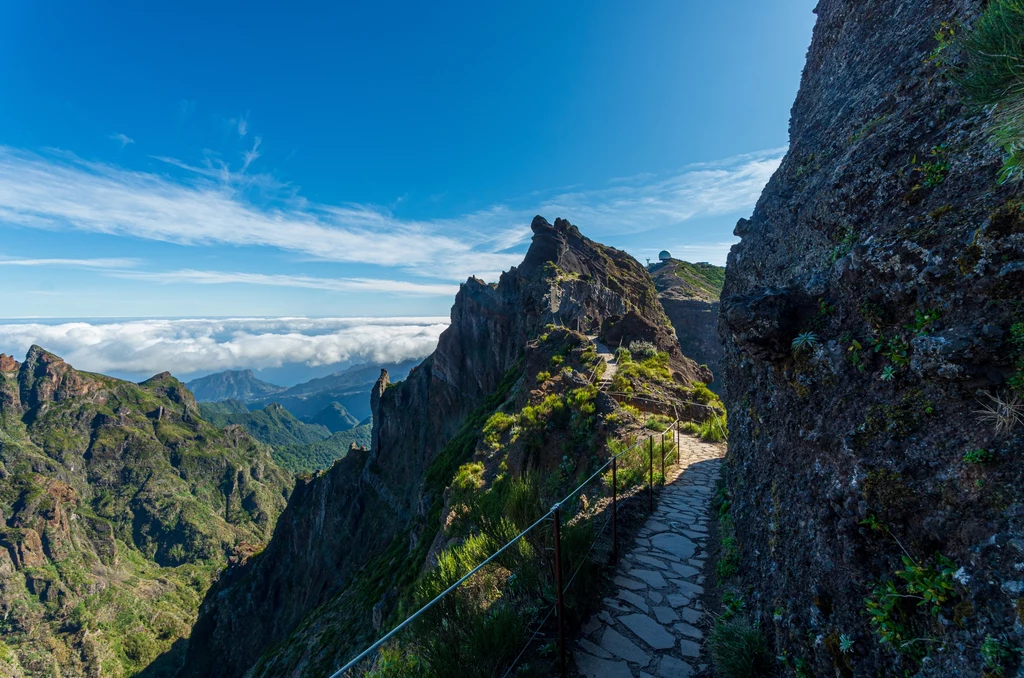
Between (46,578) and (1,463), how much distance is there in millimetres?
68747

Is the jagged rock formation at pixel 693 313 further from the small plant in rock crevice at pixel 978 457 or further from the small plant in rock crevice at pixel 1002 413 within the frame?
the small plant in rock crevice at pixel 978 457

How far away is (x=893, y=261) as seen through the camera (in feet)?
11.4

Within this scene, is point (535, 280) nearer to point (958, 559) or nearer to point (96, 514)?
point (958, 559)

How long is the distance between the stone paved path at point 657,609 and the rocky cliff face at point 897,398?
0.81 metres

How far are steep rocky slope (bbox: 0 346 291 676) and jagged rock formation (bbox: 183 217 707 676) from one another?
29066 mm

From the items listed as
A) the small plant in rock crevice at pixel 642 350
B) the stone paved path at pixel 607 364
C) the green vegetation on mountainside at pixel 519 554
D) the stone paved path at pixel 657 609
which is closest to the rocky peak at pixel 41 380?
the stone paved path at pixel 607 364

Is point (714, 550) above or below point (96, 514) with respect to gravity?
above

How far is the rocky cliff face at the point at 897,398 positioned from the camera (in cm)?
237

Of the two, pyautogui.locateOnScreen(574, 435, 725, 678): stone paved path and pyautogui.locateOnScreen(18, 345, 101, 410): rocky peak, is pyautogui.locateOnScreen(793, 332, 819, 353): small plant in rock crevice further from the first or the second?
Result: pyautogui.locateOnScreen(18, 345, 101, 410): rocky peak

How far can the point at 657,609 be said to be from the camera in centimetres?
523

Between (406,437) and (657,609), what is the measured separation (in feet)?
209

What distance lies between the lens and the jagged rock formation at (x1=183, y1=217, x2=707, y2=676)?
5059 centimetres

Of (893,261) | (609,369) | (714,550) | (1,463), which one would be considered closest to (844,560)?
(893,261)

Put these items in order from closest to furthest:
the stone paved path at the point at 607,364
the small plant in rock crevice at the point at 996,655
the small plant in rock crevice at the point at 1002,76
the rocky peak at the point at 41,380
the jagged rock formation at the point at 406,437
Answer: the small plant in rock crevice at the point at 996,655
the small plant in rock crevice at the point at 1002,76
the stone paved path at the point at 607,364
the jagged rock formation at the point at 406,437
the rocky peak at the point at 41,380
